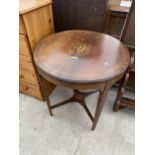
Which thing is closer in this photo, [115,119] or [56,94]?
[115,119]

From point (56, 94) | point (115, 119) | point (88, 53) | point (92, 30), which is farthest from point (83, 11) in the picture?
point (115, 119)

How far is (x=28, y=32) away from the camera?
1090mm

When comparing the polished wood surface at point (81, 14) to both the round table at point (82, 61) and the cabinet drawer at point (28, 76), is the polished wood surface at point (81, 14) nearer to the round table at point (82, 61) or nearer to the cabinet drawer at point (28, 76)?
the round table at point (82, 61)

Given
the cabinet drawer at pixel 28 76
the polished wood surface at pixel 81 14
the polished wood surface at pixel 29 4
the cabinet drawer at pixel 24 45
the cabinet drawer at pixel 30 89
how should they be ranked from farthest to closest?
the cabinet drawer at pixel 30 89
the cabinet drawer at pixel 28 76
the polished wood surface at pixel 81 14
the cabinet drawer at pixel 24 45
the polished wood surface at pixel 29 4

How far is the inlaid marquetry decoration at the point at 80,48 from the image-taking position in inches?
39.8

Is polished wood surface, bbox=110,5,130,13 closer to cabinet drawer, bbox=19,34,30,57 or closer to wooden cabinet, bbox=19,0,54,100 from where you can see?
wooden cabinet, bbox=19,0,54,100

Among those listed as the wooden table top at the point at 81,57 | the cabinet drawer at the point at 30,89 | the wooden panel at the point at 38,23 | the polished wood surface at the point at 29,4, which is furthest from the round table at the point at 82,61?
the cabinet drawer at the point at 30,89

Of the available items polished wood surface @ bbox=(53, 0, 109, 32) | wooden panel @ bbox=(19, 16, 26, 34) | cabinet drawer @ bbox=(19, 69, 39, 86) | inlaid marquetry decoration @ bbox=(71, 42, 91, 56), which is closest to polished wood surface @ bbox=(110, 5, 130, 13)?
polished wood surface @ bbox=(53, 0, 109, 32)

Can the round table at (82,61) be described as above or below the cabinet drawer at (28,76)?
above

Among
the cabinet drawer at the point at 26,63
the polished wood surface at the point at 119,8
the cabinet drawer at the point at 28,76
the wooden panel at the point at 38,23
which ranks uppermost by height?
the polished wood surface at the point at 119,8

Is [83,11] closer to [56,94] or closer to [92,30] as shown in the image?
[92,30]

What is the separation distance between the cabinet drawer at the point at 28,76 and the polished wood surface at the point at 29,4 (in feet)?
1.88

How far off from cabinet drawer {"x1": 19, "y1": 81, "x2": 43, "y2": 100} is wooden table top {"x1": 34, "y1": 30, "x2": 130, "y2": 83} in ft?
1.87
